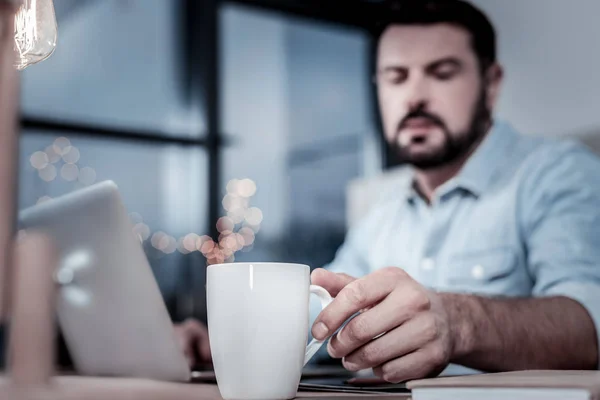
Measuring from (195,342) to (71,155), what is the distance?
6.89 feet

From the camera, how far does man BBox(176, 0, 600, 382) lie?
2.21 feet

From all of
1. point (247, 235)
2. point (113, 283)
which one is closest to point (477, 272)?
point (113, 283)

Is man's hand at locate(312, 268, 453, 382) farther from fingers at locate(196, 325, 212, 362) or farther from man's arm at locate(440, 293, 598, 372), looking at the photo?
fingers at locate(196, 325, 212, 362)

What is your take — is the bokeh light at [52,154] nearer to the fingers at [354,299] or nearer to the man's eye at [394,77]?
the man's eye at [394,77]

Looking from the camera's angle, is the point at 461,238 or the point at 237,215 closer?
the point at 461,238

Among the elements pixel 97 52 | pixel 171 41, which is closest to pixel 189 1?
pixel 171 41

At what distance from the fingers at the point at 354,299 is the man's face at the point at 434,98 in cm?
131

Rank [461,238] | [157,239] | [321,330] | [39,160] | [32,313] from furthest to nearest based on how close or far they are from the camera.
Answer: [157,239] → [39,160] → [461,238] → [321,330] → [32,313]

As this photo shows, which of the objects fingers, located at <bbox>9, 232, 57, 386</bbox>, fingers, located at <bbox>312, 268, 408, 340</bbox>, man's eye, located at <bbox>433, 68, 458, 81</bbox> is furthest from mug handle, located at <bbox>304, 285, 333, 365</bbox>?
man's eye, located at <bbox>433, 68, 458, 81</bbox>

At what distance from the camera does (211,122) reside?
3418mm

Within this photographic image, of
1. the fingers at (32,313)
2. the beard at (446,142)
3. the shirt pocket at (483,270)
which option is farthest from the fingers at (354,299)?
the beard at (446,142)

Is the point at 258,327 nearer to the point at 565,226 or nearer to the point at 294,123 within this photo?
the point at 565,226

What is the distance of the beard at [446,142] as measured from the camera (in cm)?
193

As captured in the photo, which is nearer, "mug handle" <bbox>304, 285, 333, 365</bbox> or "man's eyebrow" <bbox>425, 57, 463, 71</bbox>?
"mug handle" <bbox>304, 285, 333, 365</bbox>
